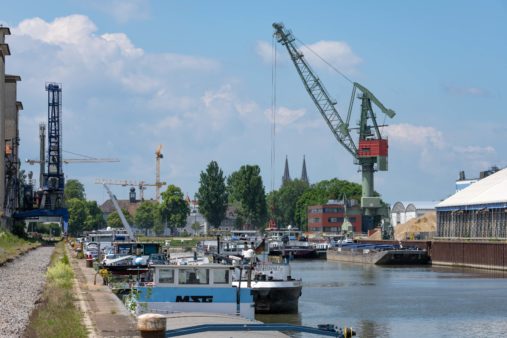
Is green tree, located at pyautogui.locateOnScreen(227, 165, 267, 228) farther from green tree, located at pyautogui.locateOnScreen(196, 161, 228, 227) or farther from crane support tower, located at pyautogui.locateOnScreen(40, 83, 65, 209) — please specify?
crane support tower, located at pyautogui.locateOnScreen(40, 83, 65, 209)

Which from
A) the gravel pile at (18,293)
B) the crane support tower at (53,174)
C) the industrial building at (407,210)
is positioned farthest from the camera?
the industrial building at (407,210)

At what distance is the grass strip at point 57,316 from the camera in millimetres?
23953

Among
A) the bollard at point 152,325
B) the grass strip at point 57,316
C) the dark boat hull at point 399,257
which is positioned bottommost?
the dark boat hull at point 399,257

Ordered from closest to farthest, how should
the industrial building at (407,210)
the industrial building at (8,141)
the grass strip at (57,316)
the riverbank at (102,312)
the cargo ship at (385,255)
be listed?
the grass strip at (57,316), the riverbank at (102,312), the industrial building at (8,141), the cargo ship at (385,255), the industrial building at (407,210)

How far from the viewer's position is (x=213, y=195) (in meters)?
192

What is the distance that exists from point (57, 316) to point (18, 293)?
7.49 metres

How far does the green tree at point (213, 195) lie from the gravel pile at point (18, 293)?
135 m

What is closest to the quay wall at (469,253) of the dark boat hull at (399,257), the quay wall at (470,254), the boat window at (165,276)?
the quay wall at (470,254)

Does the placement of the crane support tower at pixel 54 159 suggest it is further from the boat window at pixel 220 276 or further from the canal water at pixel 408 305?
the boat window at pixel 220 276

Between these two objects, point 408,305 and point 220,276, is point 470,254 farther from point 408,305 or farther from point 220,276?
point 220,276

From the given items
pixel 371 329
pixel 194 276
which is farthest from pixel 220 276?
pixel 371 329

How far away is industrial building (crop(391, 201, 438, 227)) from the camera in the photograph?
176 metres

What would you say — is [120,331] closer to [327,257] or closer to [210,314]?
[210,314]

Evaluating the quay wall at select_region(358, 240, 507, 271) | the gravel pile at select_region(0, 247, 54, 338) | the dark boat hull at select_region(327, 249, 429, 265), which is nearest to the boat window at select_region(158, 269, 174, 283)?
the gravel pile at select_region(0, 247, 54, 338)
